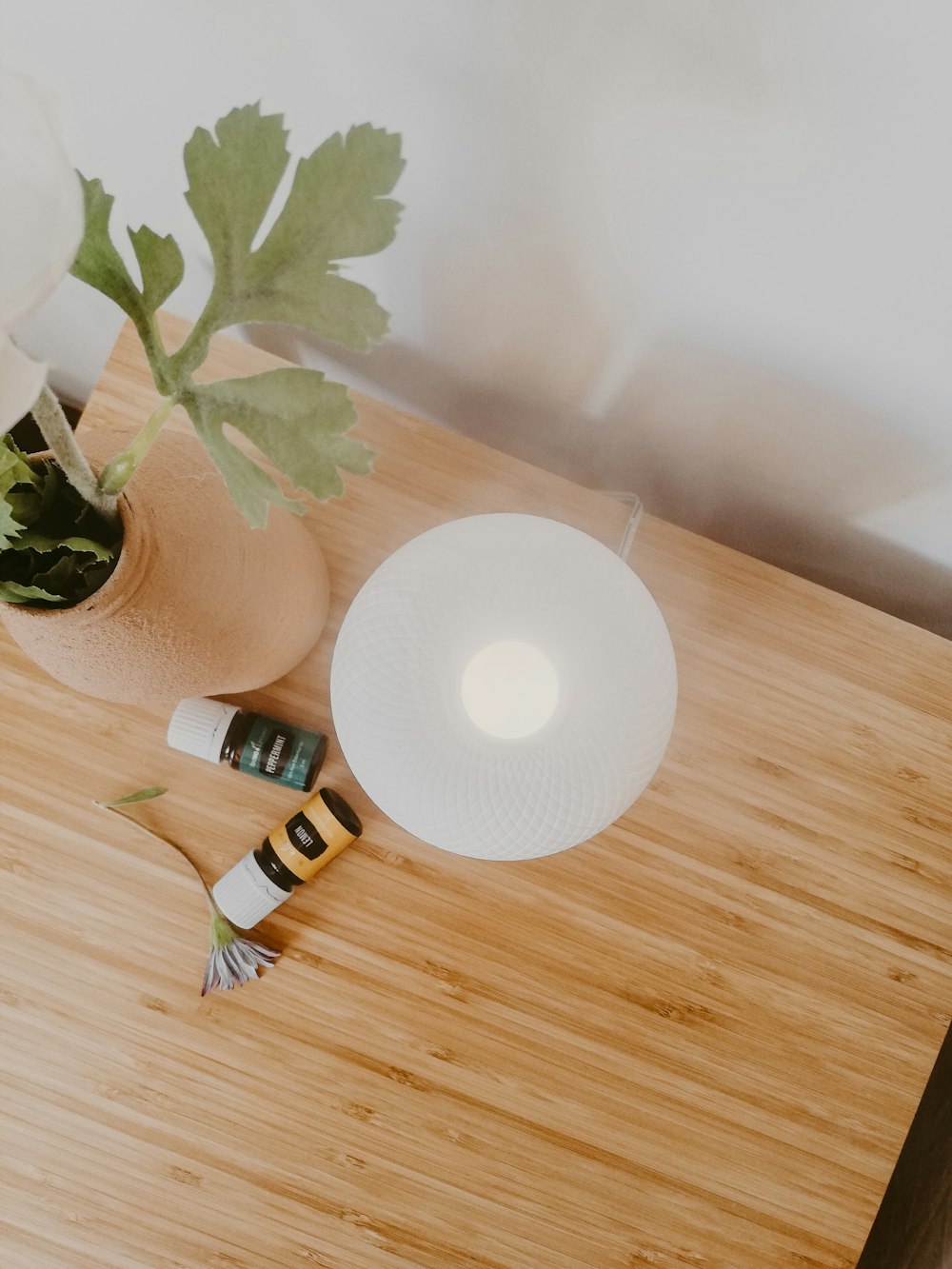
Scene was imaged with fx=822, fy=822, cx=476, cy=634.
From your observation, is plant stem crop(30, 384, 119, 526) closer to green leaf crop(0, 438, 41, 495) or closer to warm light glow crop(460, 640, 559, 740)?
green leaf crop(0, 438, 41, 495)

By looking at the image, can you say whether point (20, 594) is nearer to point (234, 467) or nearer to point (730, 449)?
point (234, 467)

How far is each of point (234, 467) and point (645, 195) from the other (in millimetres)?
292

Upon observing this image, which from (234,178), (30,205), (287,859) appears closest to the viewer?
(30,205)

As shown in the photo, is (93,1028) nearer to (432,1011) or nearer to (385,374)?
(432,1011)

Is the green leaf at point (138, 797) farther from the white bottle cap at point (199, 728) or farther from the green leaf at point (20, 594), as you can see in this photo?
the green leaf at point (20, 594)

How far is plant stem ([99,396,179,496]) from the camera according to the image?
32 centimetres

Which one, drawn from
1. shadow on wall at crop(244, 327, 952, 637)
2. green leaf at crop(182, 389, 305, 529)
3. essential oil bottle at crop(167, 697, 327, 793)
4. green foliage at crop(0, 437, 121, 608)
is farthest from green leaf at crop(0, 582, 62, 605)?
shadow on wall at crop(244, 327, 952, 637)

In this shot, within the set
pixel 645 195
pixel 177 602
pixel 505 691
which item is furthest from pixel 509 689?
pixel 645 195

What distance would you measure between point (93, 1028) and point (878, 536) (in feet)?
2.39

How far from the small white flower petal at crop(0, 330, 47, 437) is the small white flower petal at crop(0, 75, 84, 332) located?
11 millimetres

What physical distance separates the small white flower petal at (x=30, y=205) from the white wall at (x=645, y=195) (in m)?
0.27

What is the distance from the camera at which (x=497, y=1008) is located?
0.61m

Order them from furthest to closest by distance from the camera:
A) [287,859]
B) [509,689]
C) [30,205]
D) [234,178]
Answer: [287,859], [509,689], [234,178], [30,205]

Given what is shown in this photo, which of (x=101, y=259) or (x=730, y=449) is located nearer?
(x=101, y=259)
